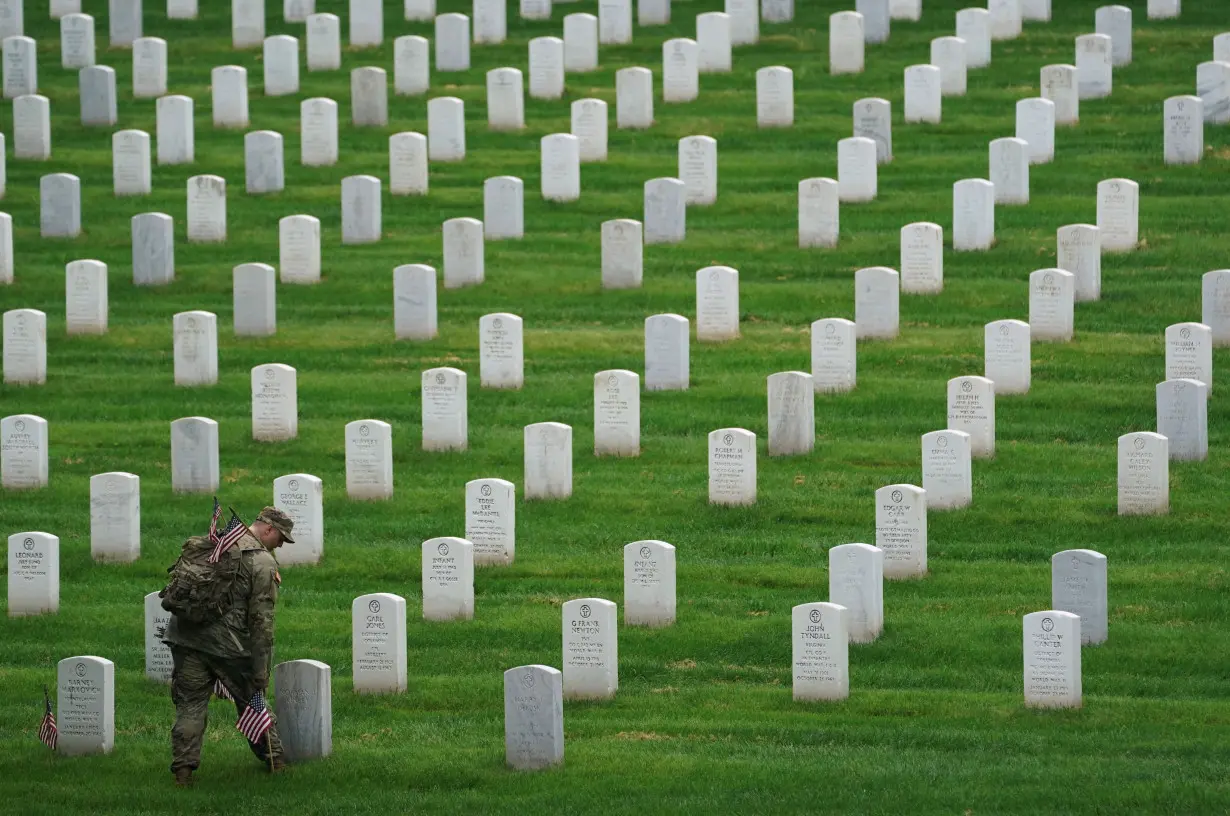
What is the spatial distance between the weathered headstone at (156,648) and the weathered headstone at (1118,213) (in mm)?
11487

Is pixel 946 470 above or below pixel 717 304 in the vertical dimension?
below

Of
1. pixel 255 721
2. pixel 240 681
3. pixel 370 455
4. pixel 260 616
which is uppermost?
pixel 370 455

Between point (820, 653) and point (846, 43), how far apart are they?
16295 mm

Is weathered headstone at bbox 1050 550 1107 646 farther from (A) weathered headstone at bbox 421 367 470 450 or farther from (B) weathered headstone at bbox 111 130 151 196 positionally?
(B) weathered headstone at bbox 111 130 151 196

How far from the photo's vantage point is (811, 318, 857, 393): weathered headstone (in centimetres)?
1952

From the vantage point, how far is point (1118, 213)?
880 inches

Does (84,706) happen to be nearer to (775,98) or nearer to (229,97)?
(775,98)

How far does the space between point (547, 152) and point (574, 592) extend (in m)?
10.1

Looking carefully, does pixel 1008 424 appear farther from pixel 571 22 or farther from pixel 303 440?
pixel 571 22

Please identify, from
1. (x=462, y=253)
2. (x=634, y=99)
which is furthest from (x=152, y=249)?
(x=634, y=99)

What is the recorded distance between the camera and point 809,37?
3016 cm

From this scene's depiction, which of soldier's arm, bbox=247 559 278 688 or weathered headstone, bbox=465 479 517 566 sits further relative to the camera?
weathered headstone, bbox=465 479 517 566

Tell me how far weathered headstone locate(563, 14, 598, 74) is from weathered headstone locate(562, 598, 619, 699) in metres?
16.5

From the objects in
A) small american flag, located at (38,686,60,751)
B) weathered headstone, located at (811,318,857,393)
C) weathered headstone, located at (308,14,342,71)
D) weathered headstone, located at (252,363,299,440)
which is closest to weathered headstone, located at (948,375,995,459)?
weathered headstone, located at (811,318,857,393)
